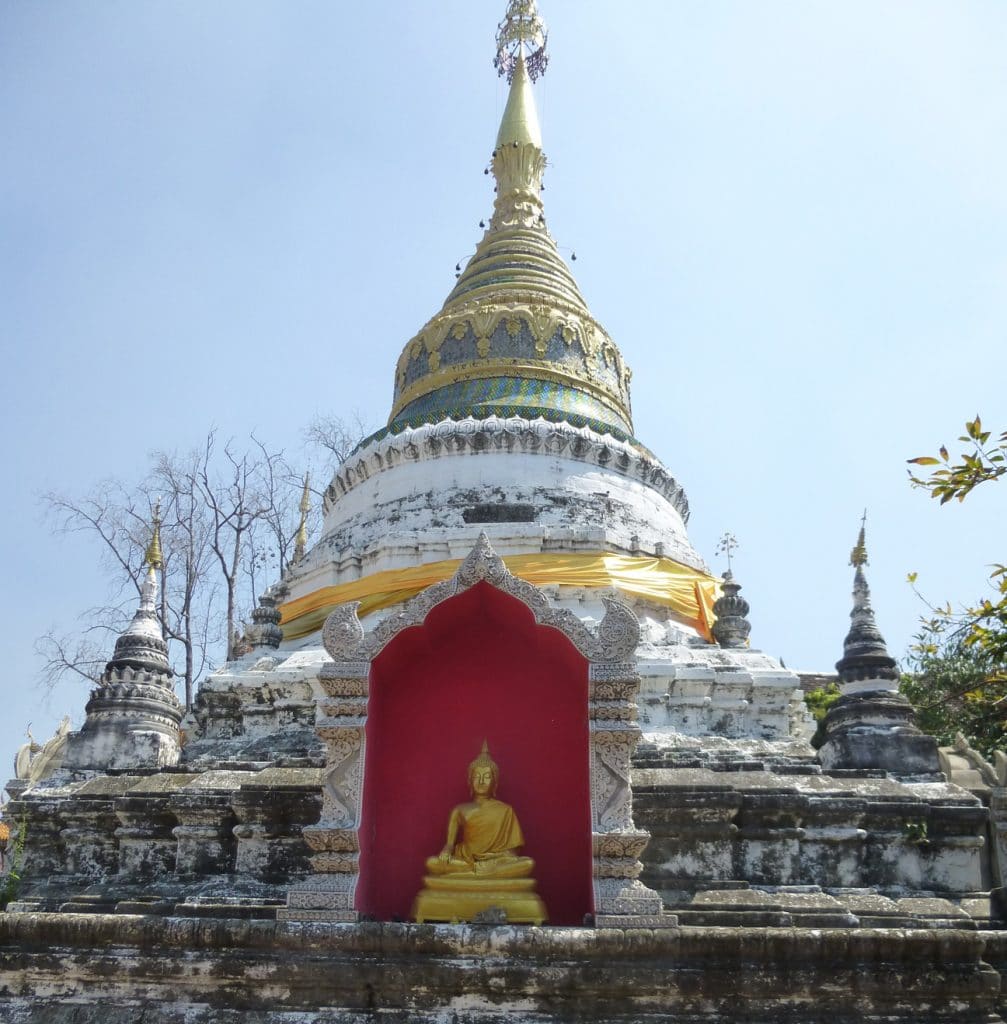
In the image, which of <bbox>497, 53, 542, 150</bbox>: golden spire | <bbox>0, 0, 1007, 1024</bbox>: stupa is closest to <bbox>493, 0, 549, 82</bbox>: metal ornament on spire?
<bbox>497, 53, 542, 150</bbox>: golden spire

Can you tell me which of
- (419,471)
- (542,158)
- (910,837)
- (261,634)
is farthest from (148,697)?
(542,158)

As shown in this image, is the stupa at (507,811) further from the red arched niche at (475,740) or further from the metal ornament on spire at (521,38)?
the metal ornament on spire at (521,38)

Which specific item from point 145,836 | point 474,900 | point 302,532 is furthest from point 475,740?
point 302,532

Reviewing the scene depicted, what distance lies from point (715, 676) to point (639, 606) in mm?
1899

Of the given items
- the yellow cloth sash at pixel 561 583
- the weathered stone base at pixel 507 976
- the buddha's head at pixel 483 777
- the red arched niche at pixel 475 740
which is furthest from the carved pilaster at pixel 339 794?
the yellow cloth sash at pixel 561 583

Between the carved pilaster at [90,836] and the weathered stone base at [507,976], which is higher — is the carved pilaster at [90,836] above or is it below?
above

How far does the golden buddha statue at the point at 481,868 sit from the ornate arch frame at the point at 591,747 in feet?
2.66

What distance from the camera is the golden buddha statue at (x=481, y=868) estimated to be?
688 cm

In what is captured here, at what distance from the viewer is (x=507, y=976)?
592cm

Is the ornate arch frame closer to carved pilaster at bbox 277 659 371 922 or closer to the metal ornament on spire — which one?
carved pilaster at bbox 277 659 371 922

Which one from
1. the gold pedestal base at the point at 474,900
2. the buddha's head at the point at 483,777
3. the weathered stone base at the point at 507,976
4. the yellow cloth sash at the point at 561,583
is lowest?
the weathered stone base at the point at 507,976

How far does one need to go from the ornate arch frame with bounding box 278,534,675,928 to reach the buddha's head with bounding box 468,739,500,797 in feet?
3.57

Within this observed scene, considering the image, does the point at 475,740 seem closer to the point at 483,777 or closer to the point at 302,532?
the point at 483,777

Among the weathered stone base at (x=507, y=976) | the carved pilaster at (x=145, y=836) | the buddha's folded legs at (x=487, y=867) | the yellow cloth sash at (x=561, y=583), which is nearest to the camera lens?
the weathered stone base at (x=507, y=976)
